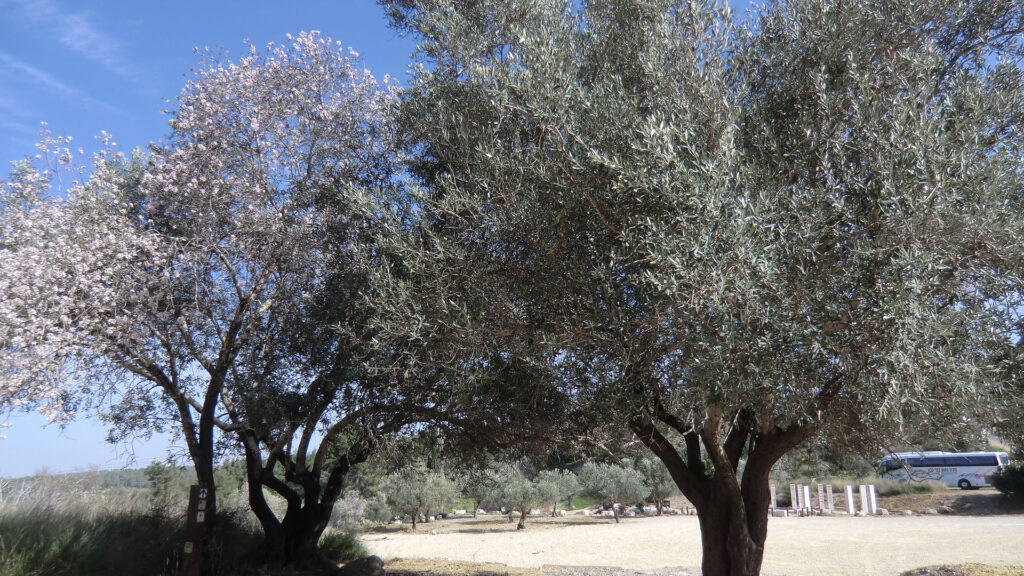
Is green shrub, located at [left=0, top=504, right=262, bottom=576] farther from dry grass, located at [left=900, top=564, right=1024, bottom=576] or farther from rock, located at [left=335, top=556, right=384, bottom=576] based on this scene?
dry grass, located at [left=900, top=564, right=1024, bottom=576]

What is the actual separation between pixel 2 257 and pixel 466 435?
749 centimetres

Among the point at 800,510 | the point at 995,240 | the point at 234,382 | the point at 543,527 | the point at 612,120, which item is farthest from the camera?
the point at 800,510

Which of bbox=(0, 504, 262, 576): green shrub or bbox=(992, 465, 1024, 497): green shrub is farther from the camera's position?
bbox=(992, 465, 1024, 497): green shrub

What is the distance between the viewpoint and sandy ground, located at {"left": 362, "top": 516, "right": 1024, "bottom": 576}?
16.6 meters

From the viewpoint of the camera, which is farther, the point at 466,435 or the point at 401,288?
the point at 466,435

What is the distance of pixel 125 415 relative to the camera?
11.7 metres

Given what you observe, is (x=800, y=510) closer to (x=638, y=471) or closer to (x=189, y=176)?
(x=638, y=471)

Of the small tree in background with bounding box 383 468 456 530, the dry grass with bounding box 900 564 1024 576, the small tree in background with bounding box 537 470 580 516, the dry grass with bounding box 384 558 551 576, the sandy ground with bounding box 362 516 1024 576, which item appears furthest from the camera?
the small tree in background with bounding box 537 470 580 516

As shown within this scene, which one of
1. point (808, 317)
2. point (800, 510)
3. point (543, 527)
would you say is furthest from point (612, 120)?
point (800, 510)

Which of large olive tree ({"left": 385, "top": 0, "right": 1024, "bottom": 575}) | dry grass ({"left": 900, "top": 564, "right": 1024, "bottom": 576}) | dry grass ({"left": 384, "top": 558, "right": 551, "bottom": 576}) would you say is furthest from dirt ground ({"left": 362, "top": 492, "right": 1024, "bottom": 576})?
large olive tree ({"left": 385, "top": 0, "right": 1024, "bottom": 575})

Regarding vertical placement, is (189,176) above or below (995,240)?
above

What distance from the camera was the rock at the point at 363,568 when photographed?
13078 millimetres

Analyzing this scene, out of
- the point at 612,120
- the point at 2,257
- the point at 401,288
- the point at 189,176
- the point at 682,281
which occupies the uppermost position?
the point at 189,176

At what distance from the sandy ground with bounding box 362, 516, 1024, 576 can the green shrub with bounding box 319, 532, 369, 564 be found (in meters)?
1.85
